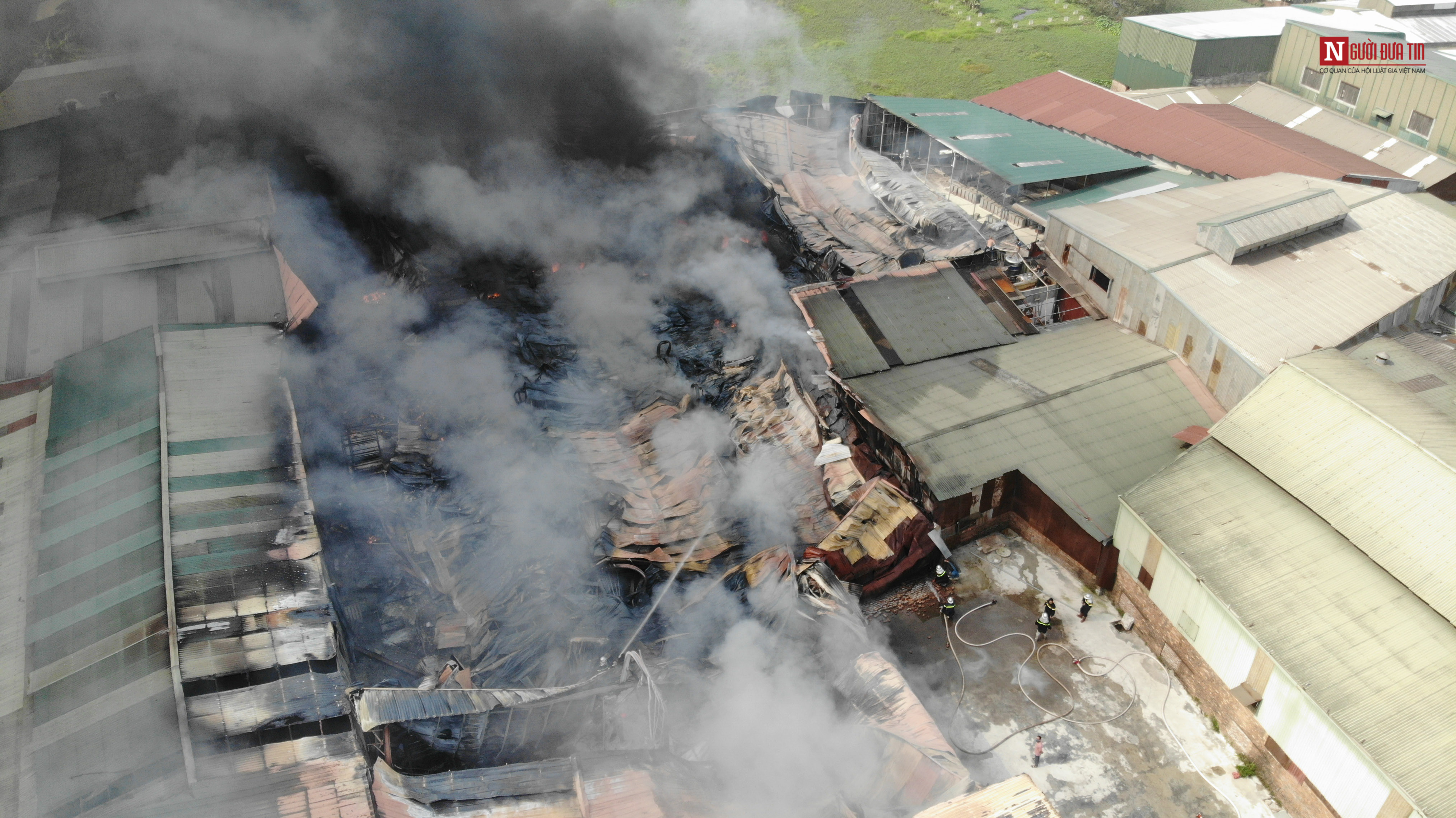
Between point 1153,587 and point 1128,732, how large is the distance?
2248mm

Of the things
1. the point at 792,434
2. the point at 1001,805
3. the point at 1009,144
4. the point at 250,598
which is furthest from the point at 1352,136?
the point at 250,598

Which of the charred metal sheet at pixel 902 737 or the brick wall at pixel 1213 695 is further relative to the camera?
the brick wall at pixel 1213 695

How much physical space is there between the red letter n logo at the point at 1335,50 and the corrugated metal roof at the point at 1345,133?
140 centimetres

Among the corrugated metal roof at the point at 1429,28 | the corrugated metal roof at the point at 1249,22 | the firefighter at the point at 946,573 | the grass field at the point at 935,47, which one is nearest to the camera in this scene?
the firefighter at the point at 946,573

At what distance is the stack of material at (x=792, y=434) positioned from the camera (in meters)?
14.8

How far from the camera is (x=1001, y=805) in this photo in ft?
31.1

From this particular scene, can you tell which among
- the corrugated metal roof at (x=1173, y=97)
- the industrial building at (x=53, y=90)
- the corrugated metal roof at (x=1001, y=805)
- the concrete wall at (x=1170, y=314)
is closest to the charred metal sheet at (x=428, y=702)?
the corrugated metal roof at (x=1001, y=805)

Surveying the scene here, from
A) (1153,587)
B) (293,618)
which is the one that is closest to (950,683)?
(1153,587)

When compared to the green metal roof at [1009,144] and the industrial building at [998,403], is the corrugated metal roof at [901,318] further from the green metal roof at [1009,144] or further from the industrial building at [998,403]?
the green metal roof at [1009,144]

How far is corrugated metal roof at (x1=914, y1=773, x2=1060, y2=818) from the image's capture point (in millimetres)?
9398

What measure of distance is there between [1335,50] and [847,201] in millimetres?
20341

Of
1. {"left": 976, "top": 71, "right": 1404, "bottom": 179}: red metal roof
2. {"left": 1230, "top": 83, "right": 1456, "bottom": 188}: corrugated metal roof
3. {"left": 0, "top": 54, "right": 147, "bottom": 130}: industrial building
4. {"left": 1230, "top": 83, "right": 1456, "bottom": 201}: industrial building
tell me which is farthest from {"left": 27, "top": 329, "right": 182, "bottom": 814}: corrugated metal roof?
{"left": 1230, "top": 83, "right": 1456, "bottom": 188}: corrugated metal roof

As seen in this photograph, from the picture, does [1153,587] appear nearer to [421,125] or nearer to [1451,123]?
[421,125]

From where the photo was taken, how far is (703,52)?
35.9 m
